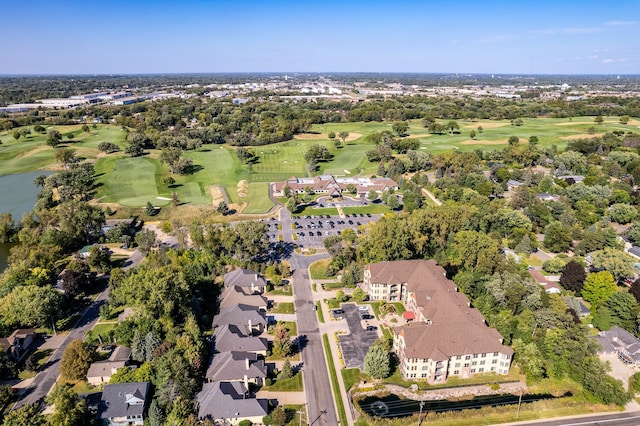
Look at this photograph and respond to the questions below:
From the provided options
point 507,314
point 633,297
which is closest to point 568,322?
point 507,314

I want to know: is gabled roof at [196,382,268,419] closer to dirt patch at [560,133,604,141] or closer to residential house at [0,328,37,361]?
residential house at [0,328,37,361]

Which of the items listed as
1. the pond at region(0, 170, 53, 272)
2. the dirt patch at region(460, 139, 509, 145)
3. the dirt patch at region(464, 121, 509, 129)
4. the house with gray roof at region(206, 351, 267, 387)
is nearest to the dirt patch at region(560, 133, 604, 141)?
the dirt patch at region(460, 139, 509, 145)

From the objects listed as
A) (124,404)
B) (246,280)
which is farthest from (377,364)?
(124,404)

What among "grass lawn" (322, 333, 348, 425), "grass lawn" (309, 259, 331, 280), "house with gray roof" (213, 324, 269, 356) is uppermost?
"house with gray roof" (213, 324, 269, 356)

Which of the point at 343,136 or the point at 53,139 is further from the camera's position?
the point at 343,136

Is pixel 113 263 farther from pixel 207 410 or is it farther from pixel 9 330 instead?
pixel 207 410

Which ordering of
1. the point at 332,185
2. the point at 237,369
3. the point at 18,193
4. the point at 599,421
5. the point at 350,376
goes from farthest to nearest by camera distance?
the point at 332,185, the point at 18,193, the point at 350,376, the point at 237,369, the point at 599,421

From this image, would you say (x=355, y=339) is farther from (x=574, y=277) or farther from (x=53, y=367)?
(x=53, y=367)
